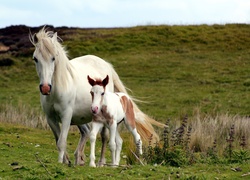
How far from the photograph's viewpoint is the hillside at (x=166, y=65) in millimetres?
28375

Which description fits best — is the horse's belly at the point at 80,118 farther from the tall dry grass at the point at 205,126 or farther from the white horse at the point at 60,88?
the tall dry grass at the point at 205,126

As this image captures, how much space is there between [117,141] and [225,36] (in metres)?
33.8

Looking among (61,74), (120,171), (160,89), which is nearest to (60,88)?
(61,74)

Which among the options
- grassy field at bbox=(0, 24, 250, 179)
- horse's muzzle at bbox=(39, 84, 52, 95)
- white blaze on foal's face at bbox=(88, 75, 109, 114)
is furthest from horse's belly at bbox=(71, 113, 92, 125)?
horse's muzzle at bbox=(39, 84, 52, 95)

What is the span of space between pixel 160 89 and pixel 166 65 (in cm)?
597

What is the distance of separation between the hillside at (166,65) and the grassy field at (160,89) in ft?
0.17

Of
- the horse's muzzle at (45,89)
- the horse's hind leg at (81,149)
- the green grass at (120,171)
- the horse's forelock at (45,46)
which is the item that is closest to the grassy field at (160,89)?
the green grass at (120,171)

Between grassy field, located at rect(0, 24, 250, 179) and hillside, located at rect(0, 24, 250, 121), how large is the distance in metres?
0.05

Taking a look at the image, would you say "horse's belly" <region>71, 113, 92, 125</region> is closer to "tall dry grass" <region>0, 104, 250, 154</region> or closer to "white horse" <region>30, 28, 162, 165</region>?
"white horse" <region>30, 28, 162, 165</region>

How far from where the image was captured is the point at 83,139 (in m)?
12.5

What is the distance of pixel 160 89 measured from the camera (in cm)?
3169

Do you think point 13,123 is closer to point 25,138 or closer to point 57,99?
point 25,138

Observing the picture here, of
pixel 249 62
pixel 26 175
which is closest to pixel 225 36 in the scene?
pixel 249 62

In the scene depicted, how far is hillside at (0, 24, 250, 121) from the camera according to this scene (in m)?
28.4
